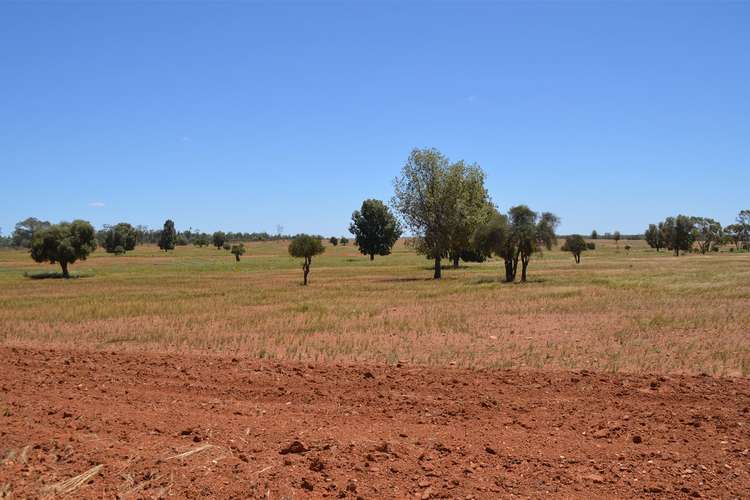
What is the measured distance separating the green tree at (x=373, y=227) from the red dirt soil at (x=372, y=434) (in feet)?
311

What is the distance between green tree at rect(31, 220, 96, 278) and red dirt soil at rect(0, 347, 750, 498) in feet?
184

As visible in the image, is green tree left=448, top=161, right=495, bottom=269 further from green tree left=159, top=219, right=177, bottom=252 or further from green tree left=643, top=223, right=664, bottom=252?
green tree left=159, top=219, right=177, bottom=252

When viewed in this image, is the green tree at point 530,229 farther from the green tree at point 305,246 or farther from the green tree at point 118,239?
the green tree at point 118,239

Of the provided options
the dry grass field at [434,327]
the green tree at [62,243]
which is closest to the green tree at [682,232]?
the dry grass field at [434,327]

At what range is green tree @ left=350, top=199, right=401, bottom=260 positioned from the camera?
106m

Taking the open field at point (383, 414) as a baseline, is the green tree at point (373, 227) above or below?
above

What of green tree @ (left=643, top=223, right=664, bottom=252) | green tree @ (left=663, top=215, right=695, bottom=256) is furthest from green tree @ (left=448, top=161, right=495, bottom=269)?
green tree @ (left=643, top=223, right=664, bottom=252)

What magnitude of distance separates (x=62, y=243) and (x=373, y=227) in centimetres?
5625

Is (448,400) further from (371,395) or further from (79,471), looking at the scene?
(79,471)

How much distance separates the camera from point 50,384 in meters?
10.8

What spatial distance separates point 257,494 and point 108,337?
590 inches

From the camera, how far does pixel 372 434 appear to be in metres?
7.92

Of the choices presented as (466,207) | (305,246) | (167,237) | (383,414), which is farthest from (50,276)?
(167,237)

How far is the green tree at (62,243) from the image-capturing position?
60.9 m
